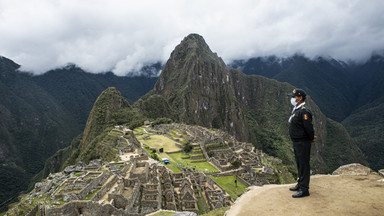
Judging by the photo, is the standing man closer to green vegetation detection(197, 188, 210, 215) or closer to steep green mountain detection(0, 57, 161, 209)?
green vegetation detection(197, 188, 210, 215)

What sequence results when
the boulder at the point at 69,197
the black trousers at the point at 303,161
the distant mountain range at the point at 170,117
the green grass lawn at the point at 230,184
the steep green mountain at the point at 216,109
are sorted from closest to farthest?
the black trousers at the point at 303,161, the boulder at the point at 69,197, the green grass lawn at the point at 230,184, the distant mountain range at the point at 170,117, the steep green mountain at the point at 216,109

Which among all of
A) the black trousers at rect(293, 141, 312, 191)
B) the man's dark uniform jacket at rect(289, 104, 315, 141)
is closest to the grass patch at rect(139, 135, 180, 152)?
the black trousers at rect(293, 141, 312, 191)

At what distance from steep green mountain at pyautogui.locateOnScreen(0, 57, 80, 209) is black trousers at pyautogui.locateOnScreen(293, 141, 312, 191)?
94.5 metres

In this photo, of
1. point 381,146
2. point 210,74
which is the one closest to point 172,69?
point 210,74

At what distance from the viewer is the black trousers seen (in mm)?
6430

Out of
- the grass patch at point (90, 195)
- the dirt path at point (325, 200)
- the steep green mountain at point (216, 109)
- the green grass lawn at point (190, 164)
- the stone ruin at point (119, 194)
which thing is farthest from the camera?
the steep green mountain at point (216, 109)

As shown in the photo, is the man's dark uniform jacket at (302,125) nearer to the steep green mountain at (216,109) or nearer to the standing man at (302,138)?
the standing man at (302,138)

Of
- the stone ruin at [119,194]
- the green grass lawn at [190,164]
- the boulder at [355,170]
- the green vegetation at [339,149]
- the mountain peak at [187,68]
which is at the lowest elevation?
the green vegetation at [339,149]

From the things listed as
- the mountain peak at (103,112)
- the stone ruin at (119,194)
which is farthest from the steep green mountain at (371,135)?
the stone ruin at (119,194)

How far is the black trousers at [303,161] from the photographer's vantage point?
643cm

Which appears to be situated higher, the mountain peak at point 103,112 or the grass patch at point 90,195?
the mountain peak at point 103,112

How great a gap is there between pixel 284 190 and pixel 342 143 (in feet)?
629

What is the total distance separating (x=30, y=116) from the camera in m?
138

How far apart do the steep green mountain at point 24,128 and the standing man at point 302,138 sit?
94.5 m
